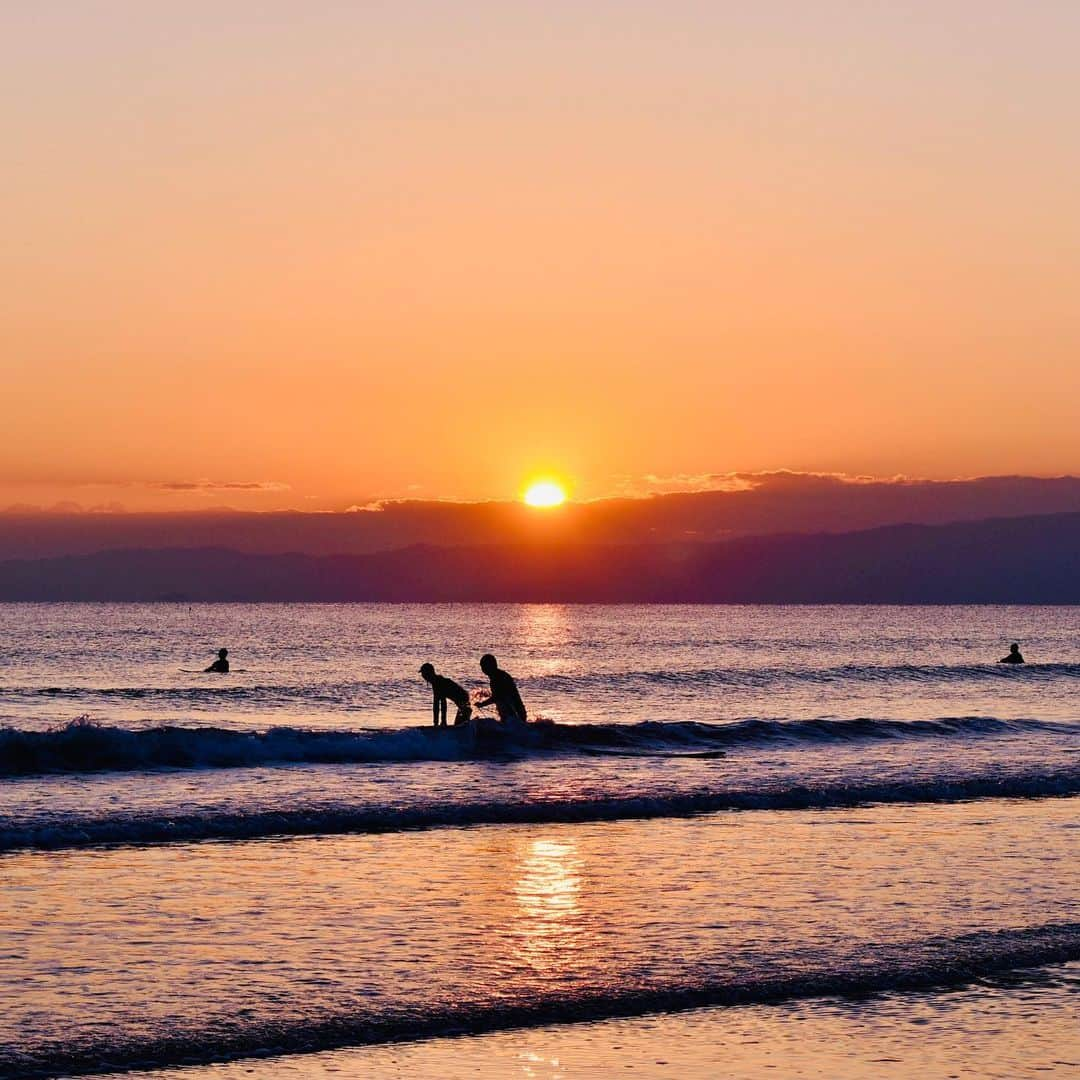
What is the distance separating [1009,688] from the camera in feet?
195

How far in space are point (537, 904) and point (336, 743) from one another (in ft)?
49.7

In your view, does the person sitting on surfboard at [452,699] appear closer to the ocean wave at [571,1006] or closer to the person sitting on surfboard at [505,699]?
the person sitting on surfboard at [505,699]

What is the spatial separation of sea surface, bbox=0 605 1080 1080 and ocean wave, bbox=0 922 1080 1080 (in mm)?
27

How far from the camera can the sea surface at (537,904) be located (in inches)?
362

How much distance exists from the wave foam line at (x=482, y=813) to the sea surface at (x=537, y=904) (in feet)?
0.26

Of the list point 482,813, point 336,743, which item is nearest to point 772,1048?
point 482,813

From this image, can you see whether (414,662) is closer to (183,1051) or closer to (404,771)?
(404,771)

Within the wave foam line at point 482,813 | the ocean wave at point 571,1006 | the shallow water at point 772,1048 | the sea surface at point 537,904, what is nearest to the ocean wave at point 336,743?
the sea surface at point 537,904

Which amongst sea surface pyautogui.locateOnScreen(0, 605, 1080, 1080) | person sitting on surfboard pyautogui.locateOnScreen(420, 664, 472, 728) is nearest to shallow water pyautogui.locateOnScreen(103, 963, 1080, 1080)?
sea surface pyautogui.locateOnScreen(0, 605, 1080, 1080)

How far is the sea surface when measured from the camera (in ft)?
30.2

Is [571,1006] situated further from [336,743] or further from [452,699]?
[452,699]

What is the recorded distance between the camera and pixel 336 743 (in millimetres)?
27781

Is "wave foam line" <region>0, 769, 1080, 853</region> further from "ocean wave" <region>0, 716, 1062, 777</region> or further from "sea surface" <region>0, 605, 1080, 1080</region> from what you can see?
"ocean wave" <region>0, 716, 1062, 777</region>

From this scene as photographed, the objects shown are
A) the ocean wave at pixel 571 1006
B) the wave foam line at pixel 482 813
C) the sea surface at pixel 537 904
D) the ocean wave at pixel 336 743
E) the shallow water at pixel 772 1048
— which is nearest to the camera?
the shallow water at pixel 772 1048
